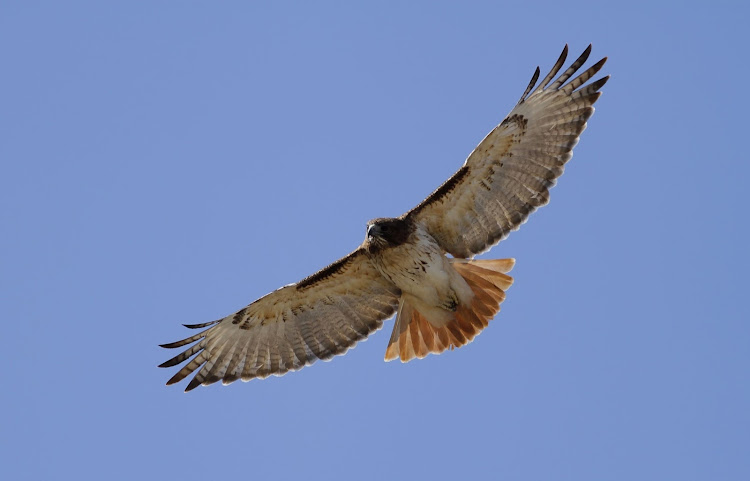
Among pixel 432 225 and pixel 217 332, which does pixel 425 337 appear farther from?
pixel 217 332

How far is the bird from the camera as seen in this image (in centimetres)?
1370

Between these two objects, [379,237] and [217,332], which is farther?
[217,332]

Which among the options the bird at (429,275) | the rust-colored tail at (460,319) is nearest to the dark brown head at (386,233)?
the bird at (429,275)

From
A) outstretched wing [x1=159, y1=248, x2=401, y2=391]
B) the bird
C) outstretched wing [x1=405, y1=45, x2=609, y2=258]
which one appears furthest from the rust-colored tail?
outstretched wing [x1=405, y1=45, x2=609, y2=258]

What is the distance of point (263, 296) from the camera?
46.5ft

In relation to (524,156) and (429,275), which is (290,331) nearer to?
(429,275)

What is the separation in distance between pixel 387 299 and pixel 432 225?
1085 millimetres

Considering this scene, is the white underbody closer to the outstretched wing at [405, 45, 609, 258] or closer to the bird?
the bird

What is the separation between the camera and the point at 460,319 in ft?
45.7

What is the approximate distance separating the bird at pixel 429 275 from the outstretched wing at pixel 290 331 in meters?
0.01

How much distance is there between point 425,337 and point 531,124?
2.73m

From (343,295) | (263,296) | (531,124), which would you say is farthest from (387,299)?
(531,124)

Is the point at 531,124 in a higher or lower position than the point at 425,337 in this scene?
higher

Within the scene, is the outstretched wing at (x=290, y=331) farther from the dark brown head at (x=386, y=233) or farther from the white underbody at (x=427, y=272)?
the dark brown head at (x=386, y=233)
